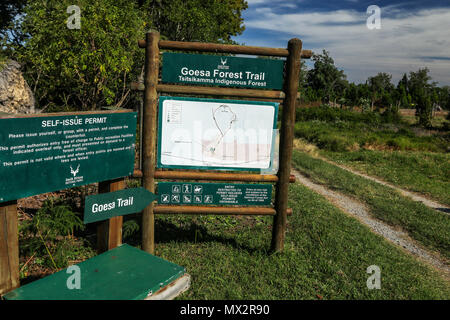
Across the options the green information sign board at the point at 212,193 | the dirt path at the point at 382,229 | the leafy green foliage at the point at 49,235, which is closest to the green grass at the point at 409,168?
the dirt path at the point at 382,229

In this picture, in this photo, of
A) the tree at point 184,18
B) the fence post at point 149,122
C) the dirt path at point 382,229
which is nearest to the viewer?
the fence post at point 149,122

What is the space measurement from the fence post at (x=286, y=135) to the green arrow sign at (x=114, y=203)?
167cm

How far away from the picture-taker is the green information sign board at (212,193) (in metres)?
4.43

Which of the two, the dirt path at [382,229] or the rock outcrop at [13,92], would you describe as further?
the rock outcrop at [13,92]

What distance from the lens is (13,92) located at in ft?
28.0

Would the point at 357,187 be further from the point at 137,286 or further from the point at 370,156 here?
the point at 137,286

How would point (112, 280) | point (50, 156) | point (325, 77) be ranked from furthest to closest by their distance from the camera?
point (325, 77), point (50, 156), point (112, 280)

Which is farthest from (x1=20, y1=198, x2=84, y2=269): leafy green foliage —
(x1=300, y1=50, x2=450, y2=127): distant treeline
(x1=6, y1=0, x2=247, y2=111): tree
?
(x1=300, y1=50, x2=450, y2=127): distant treeline

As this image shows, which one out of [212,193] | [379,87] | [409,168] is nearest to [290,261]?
[212,193]

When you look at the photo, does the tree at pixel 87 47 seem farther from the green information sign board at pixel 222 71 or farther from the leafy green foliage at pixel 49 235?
the leafy green foliage at pixel 49 235

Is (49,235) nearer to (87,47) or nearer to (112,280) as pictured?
(112,280)

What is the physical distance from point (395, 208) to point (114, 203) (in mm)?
6421

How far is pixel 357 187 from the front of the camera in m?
9.62
